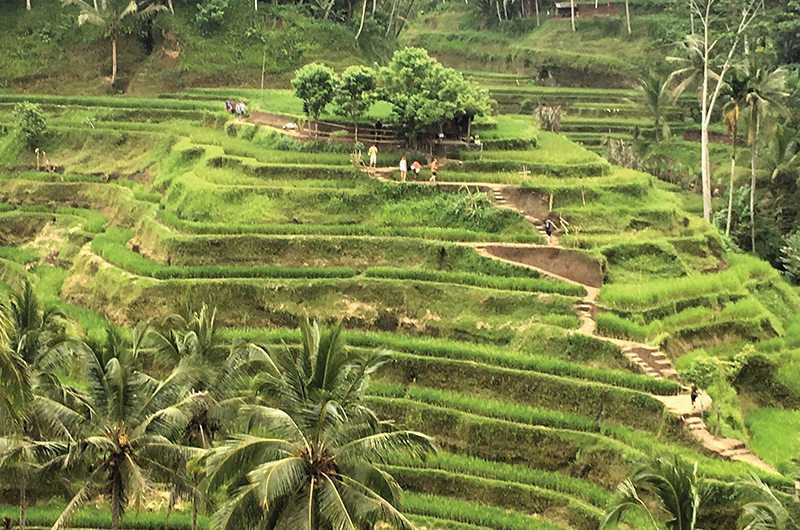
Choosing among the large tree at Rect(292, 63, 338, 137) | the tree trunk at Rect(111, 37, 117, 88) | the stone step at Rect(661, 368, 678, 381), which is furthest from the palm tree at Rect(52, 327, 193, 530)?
the tree trunk at Rect(111, 37, 117, 88)

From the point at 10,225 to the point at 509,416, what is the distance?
866 inches

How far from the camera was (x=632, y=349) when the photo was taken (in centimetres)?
2677

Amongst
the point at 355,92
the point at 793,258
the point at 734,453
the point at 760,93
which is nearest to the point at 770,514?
the point at 734,453

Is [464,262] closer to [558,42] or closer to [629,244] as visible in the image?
[629,244]

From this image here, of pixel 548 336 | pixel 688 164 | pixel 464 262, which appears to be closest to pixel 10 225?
pixel 464 262

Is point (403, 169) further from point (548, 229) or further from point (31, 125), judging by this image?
point (31, 125)

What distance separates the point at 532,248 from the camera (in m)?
30.7

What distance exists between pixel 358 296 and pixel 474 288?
336 cm

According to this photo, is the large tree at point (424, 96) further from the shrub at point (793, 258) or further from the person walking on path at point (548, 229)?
the shrub at point (793, 258)

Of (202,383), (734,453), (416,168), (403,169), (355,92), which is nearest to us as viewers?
(202,383)

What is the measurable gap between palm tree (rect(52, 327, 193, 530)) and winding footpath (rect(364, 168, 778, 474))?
41.4 feet

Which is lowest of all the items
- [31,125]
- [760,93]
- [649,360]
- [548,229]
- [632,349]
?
[649,360]

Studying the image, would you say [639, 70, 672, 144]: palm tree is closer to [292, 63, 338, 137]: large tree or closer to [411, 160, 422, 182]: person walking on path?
[292, 63, 338, 137]: large tree

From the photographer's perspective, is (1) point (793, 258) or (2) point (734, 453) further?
(1) point (793, 258)
